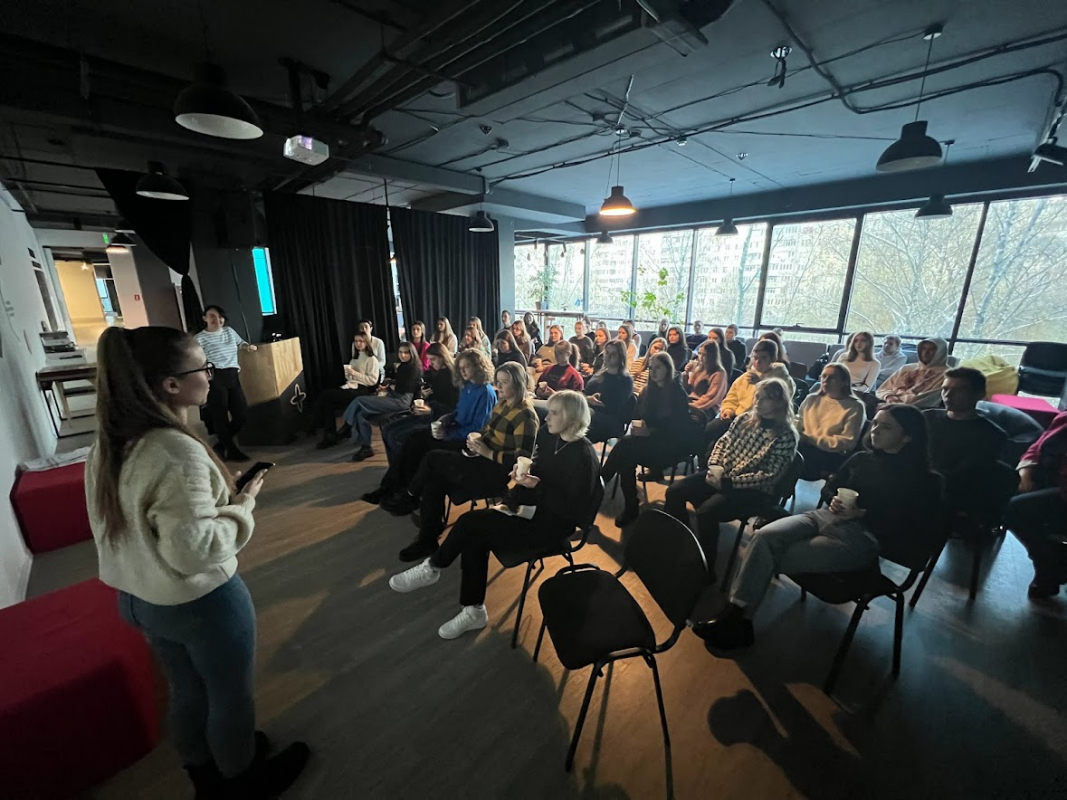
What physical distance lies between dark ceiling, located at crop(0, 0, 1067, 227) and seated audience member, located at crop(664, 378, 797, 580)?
6.82ft

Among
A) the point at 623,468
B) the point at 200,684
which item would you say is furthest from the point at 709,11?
the point at 200,684

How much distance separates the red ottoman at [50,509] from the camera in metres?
2.89

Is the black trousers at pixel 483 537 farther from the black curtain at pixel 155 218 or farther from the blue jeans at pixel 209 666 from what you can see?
the black curtain at pixel 155 218

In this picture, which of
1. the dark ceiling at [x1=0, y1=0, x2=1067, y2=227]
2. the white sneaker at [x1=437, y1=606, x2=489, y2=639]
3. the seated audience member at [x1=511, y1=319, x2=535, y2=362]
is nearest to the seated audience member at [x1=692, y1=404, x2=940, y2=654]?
the white sneaker at [x1=437, y1=606, x2=489, y2=639]

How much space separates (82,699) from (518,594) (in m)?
1.84

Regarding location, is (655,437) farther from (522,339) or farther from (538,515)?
(522,339)

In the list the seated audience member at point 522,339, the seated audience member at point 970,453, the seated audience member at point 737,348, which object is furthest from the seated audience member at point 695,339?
the seated audience member at point 970,453

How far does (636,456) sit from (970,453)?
200 cm

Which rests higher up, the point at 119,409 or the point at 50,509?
the point at 119,409

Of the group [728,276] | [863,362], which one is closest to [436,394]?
[863,362]

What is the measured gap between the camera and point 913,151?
3111mm

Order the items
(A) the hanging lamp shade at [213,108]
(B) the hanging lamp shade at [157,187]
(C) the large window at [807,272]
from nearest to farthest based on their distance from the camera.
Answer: (A) the hanging lamp shade at [213,108], (B) the hanging lamp shade at [157,187], (C) the large window at [807,272]

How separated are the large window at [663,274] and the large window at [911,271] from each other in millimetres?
3047

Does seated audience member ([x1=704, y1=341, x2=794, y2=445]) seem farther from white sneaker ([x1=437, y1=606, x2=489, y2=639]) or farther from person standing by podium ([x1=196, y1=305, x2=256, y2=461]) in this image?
person standing by podium ([x1=196, y1=305, x2=256, y2=461])
